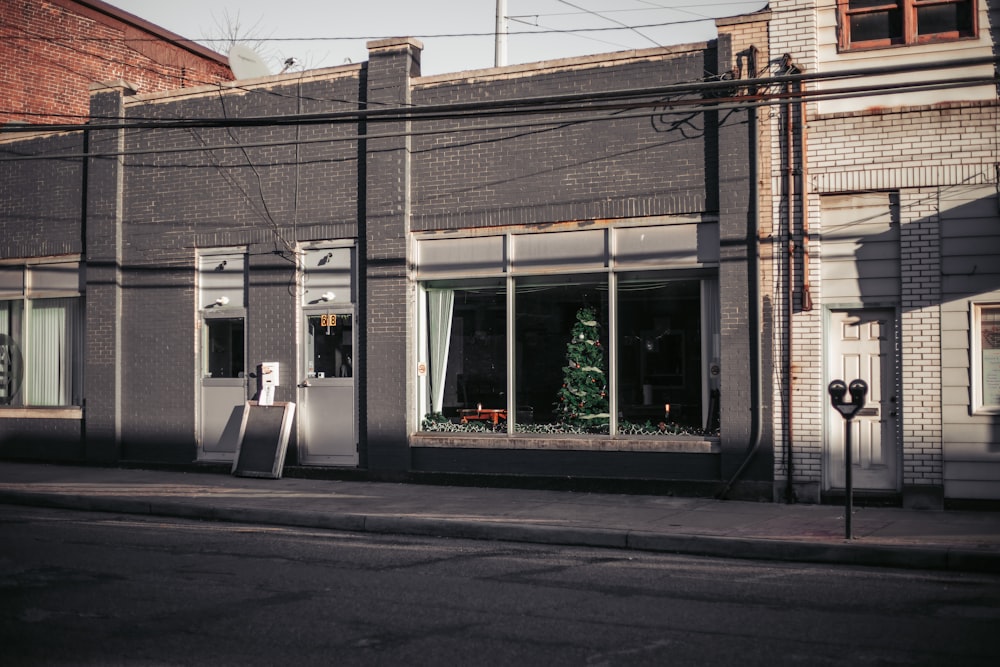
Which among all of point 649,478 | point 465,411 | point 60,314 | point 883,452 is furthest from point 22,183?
point 883,452

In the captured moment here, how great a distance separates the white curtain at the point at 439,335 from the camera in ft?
49.9

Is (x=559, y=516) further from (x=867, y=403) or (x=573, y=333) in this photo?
(x=867, y=403)

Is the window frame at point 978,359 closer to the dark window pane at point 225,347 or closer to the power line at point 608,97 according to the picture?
the power line at point 608,97

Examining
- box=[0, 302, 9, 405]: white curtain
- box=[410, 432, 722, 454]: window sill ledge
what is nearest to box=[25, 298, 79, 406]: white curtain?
box=[0, 302, 9, 405]: white curtain

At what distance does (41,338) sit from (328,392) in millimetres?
6345

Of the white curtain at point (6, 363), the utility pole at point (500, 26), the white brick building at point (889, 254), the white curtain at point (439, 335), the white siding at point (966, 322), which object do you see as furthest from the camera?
the utility pole at point (500, 26)

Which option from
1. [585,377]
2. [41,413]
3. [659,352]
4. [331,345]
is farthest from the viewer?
[41,413]

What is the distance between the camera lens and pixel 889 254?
12648 millimetres

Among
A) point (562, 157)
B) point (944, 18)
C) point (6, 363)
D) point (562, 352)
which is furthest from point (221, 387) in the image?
point (944, 18)

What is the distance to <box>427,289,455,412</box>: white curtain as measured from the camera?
15.2m

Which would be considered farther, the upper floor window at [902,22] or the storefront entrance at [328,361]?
the storefront entrance at [328,361]

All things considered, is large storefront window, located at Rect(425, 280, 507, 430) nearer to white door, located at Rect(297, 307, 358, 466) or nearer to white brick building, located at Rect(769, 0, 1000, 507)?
white door, located at Rect(297, 307, 358, 466)

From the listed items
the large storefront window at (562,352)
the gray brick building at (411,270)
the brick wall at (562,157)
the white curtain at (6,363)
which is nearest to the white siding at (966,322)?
the gray brick building at (411,270)

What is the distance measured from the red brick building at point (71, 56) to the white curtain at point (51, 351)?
351 cm
